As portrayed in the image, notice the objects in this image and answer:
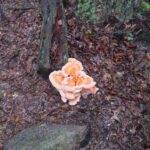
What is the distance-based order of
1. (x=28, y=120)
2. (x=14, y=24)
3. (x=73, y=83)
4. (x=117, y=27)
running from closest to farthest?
(x=73, y=83), (x=28, y=120), (x=14, y=24), (x=117, y=27)

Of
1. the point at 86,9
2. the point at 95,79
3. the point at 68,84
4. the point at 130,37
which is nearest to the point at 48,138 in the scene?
the point at 68,84

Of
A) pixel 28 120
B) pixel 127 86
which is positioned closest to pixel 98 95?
pixel 127 86

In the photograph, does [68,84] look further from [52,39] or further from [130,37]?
[130,37]

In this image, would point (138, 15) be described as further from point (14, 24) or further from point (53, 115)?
point (53, 115)

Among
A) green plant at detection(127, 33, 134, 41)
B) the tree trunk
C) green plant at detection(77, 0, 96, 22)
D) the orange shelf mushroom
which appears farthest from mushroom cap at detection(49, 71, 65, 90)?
green plant at detection(127, 33, 134, 41)

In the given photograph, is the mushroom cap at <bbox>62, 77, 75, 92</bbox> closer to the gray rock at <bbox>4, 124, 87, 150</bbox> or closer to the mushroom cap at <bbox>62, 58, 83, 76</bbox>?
the mushroom cap at <bbox>62, 58, 83, 76</bbox>
